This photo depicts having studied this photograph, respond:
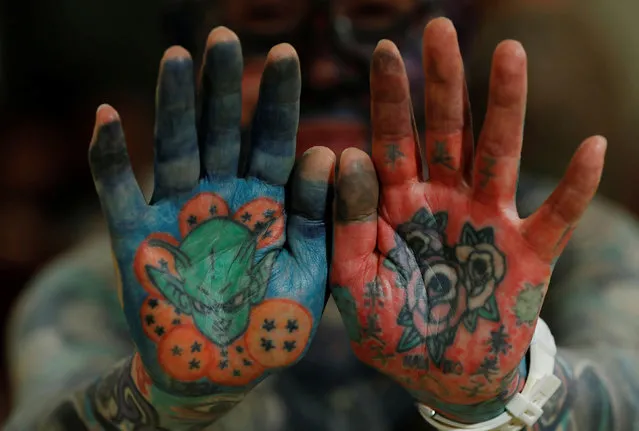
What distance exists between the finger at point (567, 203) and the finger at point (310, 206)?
180mm

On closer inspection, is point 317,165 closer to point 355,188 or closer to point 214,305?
point 355,188

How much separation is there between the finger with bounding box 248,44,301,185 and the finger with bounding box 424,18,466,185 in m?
0.12

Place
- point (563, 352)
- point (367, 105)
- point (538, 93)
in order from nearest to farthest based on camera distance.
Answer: point (563, 352), point (367, 105), point (538, 93)

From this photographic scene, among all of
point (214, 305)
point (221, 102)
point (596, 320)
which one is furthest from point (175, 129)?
point (596, 320)

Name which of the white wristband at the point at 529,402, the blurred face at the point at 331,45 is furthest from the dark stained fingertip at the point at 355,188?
the blurred face at the point at 331,45

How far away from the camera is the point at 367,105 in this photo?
109cm

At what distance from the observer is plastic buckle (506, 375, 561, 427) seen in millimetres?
676

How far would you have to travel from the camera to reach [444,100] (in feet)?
2.00

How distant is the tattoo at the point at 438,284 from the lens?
2.02 ft

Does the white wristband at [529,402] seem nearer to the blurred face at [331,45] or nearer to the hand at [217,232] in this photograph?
the hand at [217,232]

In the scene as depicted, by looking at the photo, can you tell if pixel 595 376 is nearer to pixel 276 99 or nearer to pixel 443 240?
pixel 443 240

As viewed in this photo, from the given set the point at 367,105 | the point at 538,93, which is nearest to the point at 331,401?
the point at 367,105

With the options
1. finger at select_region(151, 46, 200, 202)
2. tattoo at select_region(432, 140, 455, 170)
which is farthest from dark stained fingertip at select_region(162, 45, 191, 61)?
tattoo at select_region(432, 140, 455, 170)

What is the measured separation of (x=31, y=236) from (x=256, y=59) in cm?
108
